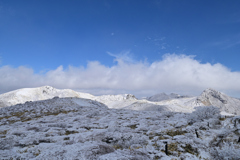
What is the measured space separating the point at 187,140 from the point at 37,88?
8600 inches

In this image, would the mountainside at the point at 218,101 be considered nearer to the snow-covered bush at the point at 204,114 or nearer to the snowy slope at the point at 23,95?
the snow-covered bush at the point at 204,114

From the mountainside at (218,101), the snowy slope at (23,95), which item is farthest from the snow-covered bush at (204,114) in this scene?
the snowy slope at (23,95)

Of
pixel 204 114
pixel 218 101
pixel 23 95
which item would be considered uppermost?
pixel 23 95

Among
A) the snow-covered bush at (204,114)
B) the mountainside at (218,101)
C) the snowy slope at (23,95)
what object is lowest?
the snow-covered bush at (204,114)

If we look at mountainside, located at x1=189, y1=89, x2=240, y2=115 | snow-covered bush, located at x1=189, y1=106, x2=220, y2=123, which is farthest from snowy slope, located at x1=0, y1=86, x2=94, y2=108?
mountainside, located at x1=189, y1=89, x2=240, y2=115

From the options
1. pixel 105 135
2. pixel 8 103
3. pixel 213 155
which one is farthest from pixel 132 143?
pixel 8 103

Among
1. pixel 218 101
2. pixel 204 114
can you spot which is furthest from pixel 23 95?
pixel 218 101

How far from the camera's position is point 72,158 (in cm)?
648

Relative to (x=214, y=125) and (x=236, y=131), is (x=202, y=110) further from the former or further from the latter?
(x=236, y=131)

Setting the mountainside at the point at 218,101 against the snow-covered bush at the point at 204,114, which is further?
the mountainside at the point at 218,101

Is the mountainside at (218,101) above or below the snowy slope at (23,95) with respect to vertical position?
below

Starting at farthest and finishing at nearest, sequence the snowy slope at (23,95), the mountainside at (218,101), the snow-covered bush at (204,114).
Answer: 1. the snowy slope at (23,95)
2. the mountainside at (218,101)
3. the snow-covered bush at (204,114)

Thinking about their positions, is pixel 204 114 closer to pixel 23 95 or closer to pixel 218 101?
pixel 218 101

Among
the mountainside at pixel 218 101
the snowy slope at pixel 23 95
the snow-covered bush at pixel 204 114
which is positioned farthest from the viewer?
the snowy slope at pixel 23 95
